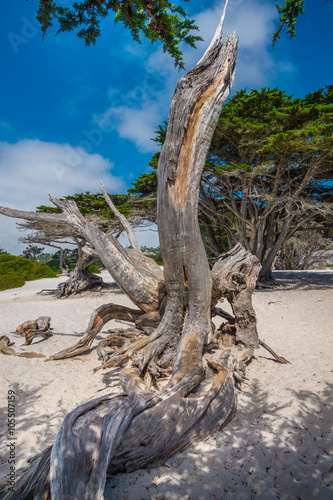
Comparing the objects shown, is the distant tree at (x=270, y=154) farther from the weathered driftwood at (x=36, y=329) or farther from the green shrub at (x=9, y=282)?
the green shrub at (x=9, y=282)

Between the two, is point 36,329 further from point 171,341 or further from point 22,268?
point 22,268

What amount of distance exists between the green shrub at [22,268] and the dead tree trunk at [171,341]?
17.9m

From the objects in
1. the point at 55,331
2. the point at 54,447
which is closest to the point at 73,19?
the point at 54,447

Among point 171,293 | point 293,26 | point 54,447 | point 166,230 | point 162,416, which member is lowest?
point 162,416

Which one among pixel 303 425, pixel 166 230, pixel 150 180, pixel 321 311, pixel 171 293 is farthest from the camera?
pixel 150 180

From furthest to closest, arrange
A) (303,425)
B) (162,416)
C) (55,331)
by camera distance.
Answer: (55,331) → (303,425) → (162,416)

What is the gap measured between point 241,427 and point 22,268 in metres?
22.2

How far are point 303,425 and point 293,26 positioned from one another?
4.87 meters

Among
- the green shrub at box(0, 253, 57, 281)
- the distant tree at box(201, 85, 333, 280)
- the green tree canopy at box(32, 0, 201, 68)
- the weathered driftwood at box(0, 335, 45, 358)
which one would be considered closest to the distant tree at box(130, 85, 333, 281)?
the distant tree at box(201, 85, 333, 280)

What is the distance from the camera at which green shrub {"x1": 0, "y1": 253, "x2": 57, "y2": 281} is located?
19438 millimetres

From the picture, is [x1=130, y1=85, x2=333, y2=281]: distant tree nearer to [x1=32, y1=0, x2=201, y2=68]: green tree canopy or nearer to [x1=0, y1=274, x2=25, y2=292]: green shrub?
[x1=32, y1=0, x2=201, y2=68]: green tree canopy

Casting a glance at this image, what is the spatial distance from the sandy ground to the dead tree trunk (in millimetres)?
192

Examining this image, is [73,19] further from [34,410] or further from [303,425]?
[303,425]

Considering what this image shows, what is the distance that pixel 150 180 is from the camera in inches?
504
